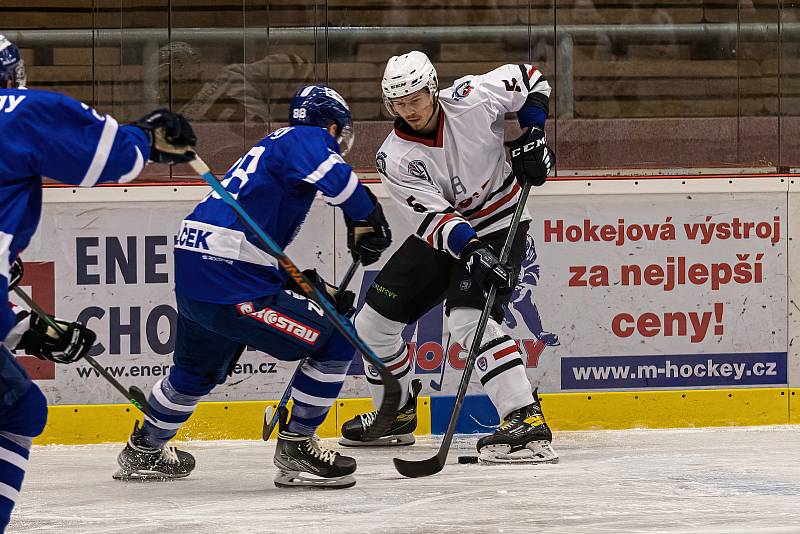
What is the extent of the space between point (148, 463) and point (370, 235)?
3.16ft

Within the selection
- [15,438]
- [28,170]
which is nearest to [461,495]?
[15,438]

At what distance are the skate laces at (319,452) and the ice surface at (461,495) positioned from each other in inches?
4.1

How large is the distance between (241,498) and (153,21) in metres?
2.11

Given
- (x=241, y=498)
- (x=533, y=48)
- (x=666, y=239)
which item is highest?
(x=533, y=48)

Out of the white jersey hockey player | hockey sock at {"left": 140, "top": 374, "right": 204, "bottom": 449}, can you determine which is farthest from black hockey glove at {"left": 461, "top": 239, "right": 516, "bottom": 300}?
hockey sock at {"left": 140, "top": 374, "right": 204, "bottom": 449}

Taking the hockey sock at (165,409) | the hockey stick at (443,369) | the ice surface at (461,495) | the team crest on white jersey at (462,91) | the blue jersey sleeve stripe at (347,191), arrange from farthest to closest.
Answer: the hockey stick at (443,369) < the team crest on white jersey at (462,91) < the hockey sock at (165,409) < the blue jersey sleeve stripe at (347,191) < the ice surface at (461,495)

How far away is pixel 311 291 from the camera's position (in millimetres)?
3426

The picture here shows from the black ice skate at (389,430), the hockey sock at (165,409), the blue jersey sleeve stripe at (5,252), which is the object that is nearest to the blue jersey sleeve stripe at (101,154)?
the blue jersey sleeve stripe at (5,252)

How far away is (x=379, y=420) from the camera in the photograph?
12.5 feet

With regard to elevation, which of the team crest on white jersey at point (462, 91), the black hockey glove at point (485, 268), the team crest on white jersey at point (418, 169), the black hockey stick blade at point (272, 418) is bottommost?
the black hockey stick blade at point (272, 418)

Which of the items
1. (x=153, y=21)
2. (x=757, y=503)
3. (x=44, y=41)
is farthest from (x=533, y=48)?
(x=757, y=503)

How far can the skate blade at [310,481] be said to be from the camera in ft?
11.8

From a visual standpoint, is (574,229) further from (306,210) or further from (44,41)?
(44,41)

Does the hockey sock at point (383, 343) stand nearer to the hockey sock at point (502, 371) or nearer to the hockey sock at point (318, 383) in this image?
the hockey sock at point (502, 371)
